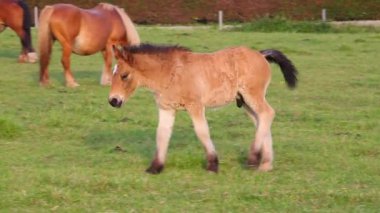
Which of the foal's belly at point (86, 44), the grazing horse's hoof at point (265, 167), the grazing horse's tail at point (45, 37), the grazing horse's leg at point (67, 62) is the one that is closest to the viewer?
the grazing horse's hoof at point (265, 167)

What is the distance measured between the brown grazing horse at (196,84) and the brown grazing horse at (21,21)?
39.5ft

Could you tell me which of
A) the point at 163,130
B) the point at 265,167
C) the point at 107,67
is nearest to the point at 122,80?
the point at 163,130

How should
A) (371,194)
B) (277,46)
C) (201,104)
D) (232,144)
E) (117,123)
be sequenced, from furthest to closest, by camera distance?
(277,46) → (117,123) → (232,144) → (201,104) → (371,194)

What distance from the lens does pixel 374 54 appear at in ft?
71.8

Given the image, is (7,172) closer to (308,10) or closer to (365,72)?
(365,72)

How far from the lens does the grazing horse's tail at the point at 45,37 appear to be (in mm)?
15383

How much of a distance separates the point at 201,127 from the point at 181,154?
792 mm

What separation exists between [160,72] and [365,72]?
1058cm

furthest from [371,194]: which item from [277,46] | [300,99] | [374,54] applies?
[277,46]

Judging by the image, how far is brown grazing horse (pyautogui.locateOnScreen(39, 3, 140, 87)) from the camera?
15.5 m

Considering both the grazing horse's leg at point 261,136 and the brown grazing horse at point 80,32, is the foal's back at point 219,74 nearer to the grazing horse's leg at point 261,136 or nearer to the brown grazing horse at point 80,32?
the grazing horse's leg at point 261,136

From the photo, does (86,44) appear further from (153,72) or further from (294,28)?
(294,28)

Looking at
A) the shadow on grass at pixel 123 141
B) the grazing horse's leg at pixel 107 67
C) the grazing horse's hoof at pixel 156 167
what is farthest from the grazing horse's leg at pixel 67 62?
the grazing horse's hoof at pixel 156 167

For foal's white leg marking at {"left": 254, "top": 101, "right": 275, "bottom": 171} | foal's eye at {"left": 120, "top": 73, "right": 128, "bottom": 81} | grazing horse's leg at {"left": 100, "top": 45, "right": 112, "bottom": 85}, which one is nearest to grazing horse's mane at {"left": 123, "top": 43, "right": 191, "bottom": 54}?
foal's eye at {"left": 120, "top": 73, "right": 128, "bottom": 81}
